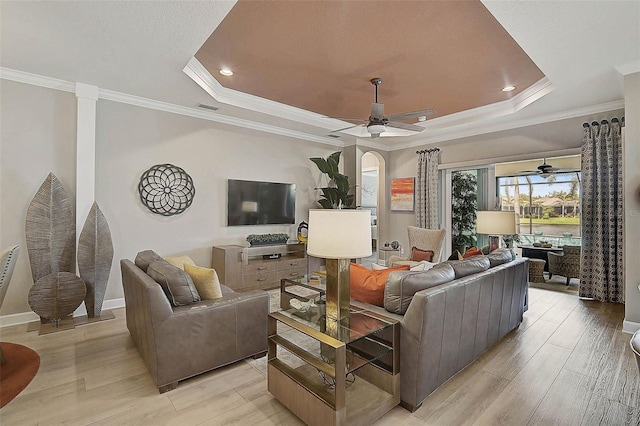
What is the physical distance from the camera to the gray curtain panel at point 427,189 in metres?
6.12

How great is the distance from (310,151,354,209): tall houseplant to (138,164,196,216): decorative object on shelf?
2320mm

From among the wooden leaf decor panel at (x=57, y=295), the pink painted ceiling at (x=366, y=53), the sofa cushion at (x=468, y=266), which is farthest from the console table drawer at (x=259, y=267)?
the sofa cushion at (x=468, y=266)

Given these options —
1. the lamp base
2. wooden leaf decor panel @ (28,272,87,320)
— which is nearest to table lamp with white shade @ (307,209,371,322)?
the lamp base

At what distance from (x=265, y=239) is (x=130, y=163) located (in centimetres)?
219

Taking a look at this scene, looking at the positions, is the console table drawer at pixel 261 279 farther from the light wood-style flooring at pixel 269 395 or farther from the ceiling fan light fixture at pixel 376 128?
the ceiling fan light fixture at pixel 376 128

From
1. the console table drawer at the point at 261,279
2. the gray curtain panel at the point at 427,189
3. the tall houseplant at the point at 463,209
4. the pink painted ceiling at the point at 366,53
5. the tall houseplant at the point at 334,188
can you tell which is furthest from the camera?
the tall houseplant at the point at 463,209

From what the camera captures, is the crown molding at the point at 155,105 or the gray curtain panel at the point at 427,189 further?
the gray curtain panel at the point at 427,189

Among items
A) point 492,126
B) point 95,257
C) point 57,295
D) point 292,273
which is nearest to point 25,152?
point 95,257

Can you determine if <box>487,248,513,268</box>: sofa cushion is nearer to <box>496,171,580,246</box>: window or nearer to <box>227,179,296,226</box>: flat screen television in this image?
<box>227,179,296,226</box>: flat screen television

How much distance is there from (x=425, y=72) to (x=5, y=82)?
464 centimetres

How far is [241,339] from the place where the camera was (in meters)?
2.57

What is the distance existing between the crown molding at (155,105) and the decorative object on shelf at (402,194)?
1730 millimetres

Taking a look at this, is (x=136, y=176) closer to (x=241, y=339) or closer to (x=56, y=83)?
(x=56, y=83)

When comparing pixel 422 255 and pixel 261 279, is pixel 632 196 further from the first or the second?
pixel 261 279
